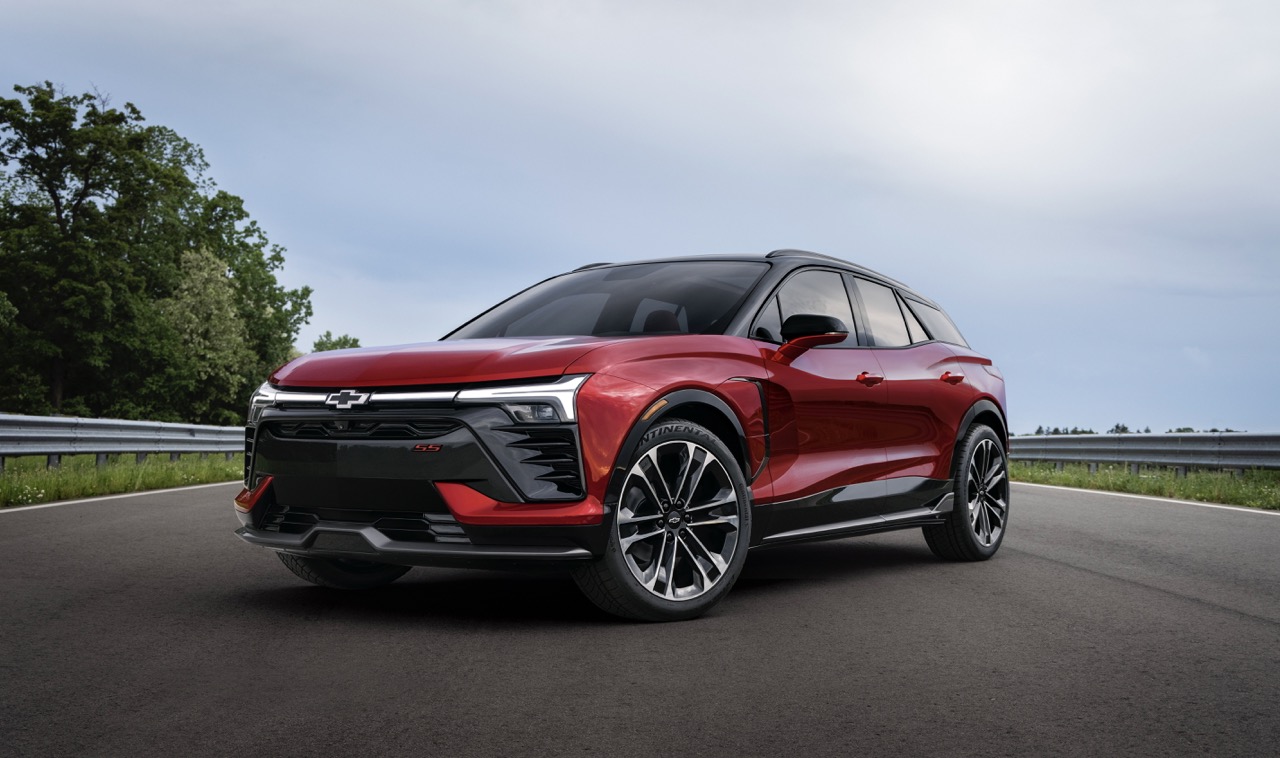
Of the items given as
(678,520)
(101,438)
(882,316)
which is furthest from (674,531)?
(101,438)

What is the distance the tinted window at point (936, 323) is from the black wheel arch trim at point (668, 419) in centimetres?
258

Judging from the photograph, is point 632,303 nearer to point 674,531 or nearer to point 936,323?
point 674,531

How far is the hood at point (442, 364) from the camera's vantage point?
5.02 m

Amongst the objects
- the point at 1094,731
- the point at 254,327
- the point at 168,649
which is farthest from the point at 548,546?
the point at 254,327

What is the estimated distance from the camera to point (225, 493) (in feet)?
43.0

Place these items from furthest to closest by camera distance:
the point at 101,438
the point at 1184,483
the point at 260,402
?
the point at 101,438 → the point at 1184,483 → the point at 260,402

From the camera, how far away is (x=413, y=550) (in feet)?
16.3

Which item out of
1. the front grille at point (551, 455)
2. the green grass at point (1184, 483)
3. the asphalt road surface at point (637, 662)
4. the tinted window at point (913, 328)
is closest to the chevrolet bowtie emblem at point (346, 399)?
the front grille at point (551, 455)

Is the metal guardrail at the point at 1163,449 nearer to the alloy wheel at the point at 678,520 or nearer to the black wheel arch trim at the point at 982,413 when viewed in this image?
the black wheel arch trim at the point at 982,413

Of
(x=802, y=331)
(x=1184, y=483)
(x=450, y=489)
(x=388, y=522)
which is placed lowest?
(x=1184, y=483)

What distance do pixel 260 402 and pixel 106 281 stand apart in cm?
4802

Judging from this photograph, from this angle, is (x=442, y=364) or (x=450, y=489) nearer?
(x=450, y=489)

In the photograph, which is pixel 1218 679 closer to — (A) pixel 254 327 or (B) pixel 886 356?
(B) pixel 886 356

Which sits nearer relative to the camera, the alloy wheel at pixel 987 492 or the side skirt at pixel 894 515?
the side skirt at pixel 894 515
